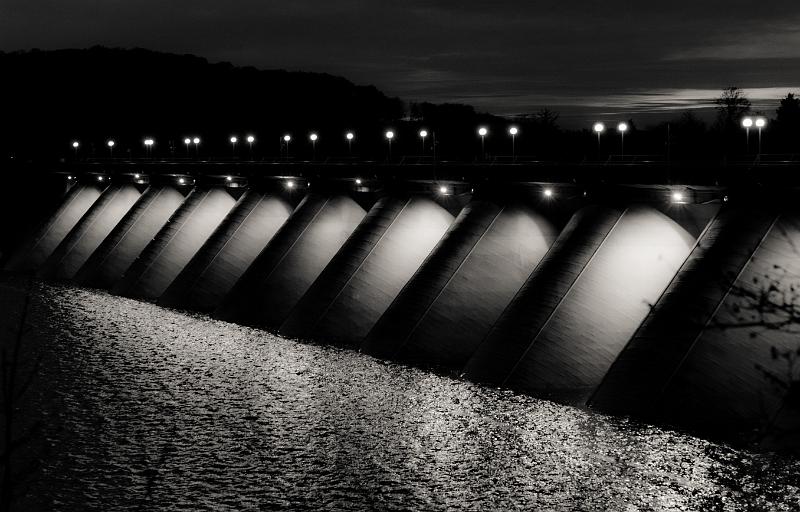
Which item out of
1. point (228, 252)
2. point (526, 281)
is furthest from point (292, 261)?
point (526, 281)

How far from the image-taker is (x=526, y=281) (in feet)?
97.7

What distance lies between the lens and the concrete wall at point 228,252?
140 ft

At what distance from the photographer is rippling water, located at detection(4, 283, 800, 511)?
1914cm

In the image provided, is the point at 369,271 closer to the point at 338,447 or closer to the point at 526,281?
the point at 526,281

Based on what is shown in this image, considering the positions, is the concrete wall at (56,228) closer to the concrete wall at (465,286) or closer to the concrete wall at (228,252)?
the concrete wall at (228,252)

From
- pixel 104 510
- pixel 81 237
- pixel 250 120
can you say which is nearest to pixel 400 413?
pixel 104 510

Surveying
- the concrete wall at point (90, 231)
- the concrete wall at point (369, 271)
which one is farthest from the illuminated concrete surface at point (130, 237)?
the concrete wall at point (369, 271)

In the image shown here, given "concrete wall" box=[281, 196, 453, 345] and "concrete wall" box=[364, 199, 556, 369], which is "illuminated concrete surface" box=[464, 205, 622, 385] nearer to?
"concrete wall" box=[364, 199, 556, 369]

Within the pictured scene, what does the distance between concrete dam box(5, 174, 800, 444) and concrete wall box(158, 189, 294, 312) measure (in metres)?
0.09

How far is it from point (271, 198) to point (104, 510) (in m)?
29.8

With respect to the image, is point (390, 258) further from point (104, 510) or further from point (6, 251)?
point (6, 251)

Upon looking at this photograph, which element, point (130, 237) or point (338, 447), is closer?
point (338, 447)

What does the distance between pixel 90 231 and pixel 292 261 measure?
24207 millimetres

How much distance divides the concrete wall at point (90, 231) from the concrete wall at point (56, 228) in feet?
7.73
